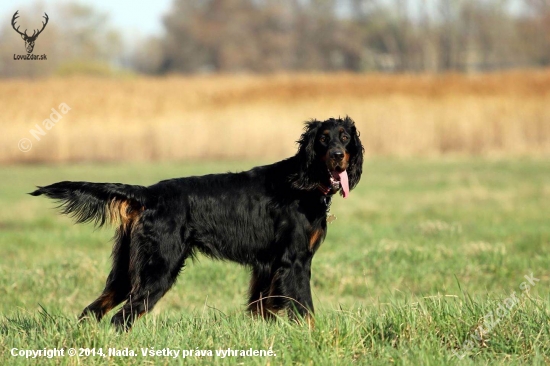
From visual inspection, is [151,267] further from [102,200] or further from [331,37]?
[331,37]

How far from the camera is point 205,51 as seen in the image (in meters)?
67.2

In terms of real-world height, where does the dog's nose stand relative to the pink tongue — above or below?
above

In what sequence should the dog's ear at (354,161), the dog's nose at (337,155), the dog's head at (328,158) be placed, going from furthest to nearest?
the dog's ear at (354,161) < the dog's head at (328,158) < the dog's nose at (337,155)

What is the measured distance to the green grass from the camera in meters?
4.60

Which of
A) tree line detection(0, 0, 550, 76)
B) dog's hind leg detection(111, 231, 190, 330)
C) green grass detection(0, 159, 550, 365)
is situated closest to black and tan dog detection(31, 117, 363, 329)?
dog's hind leg detection(111, 231, 190, 330)

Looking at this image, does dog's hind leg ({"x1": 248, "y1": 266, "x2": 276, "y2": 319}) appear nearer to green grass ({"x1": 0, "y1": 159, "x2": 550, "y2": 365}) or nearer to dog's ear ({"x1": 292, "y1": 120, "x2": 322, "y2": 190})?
green grass ({"x1": 0, "y1": 159, "x2": 550, "y2": 365})

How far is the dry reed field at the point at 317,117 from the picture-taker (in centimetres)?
2300

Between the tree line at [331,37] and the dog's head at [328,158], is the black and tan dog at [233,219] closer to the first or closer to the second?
the dog's head at [328,158]

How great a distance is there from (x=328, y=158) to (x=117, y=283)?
5.73 feet

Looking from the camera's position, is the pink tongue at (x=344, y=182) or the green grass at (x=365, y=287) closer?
the green grass at (x=365, y=287)

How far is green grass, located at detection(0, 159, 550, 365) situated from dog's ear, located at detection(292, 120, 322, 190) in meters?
0.96

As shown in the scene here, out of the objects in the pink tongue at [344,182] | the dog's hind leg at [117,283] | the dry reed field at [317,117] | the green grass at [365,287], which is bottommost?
the green grass at [365,287]

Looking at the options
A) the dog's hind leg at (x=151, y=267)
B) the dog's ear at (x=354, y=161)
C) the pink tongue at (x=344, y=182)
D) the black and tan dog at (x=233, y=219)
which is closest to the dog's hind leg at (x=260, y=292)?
the black and tan dog at (x=233, y=219)

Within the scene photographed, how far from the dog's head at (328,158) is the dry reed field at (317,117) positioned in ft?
53.7
